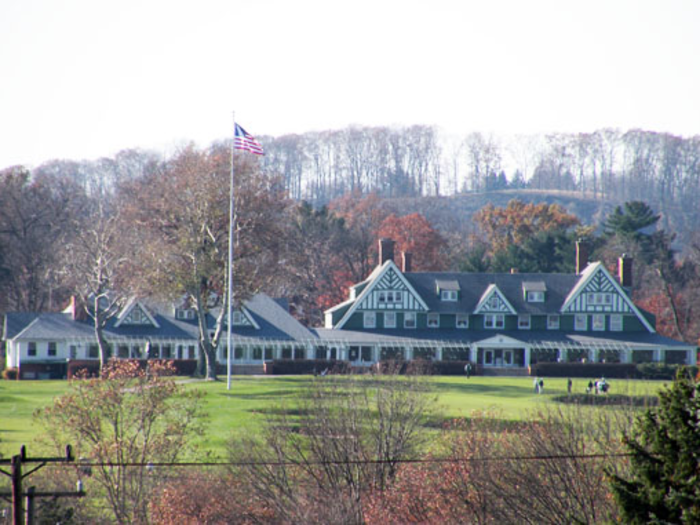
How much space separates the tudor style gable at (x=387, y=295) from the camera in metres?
73.8

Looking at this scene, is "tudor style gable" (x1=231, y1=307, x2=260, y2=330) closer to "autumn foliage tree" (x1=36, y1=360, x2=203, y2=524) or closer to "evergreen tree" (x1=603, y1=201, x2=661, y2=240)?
"evergreen tree" (x1=603, y1=201, x2=661, y2=240)

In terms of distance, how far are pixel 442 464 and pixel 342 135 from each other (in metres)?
115

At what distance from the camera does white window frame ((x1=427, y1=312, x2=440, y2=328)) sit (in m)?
75.4

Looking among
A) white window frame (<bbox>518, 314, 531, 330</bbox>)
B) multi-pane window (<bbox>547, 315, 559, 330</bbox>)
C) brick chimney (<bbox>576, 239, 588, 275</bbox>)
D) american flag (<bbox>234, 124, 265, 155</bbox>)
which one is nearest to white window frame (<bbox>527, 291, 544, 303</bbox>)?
white window frame (<bbox>518, 314, 531, 330</bbox>)

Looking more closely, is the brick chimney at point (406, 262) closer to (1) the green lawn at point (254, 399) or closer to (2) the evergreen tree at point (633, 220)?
(1) the green lawn at point (254, 399)

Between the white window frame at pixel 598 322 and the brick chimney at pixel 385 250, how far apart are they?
15872mm

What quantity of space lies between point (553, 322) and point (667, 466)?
59.3 metres

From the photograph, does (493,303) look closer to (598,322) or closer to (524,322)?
(524,322)

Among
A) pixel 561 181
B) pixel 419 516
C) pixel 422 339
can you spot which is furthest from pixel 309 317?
pixel 561 181

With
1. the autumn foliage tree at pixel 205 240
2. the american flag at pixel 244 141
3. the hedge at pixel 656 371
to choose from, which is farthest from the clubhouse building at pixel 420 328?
the american flag at pixel 244 141

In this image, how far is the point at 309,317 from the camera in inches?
3460

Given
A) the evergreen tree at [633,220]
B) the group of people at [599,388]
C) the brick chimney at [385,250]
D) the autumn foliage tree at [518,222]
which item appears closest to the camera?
the group of people at [599,388]

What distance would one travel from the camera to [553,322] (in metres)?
76.2

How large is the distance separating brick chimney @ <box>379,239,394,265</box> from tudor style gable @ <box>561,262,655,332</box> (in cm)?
1354
